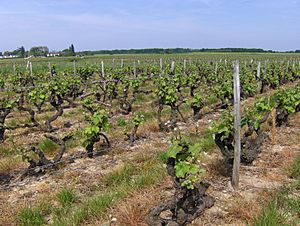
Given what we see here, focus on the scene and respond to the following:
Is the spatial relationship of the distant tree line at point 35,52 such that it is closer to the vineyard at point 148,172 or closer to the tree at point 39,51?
the tree at point 39,51

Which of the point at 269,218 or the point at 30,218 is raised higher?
the point at 269,218

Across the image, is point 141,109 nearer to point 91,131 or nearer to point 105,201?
point 91,131

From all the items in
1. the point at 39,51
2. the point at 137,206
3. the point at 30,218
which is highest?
the point at 39,51

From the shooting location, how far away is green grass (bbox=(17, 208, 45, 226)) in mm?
4258

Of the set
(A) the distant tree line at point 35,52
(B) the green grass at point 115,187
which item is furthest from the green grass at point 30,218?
(A) the distant tree line at point 35,52

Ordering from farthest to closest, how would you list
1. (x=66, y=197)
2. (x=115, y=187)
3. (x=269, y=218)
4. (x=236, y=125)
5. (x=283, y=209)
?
1. (x=115, y=187)
2. (x=236, y=125)
3. (x=66, y=197)
4. (x=283, y=209)
5. (x=269, y=218)

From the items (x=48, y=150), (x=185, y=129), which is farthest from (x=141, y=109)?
(x=48, y=150)

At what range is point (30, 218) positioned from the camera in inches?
170

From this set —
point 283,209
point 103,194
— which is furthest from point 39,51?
point 283,209

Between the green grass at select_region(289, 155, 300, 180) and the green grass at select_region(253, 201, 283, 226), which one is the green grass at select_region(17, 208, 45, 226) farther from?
the green grass at select_region(289, 155, 300, 180)

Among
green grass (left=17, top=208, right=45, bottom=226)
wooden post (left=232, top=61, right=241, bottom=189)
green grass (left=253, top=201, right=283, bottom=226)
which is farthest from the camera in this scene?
wooden post (left=232, top=61, right=241, bottom=189)

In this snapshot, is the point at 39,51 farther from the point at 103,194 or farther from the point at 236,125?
the point at 236,125

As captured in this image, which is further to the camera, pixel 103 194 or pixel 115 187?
pixel 115 187

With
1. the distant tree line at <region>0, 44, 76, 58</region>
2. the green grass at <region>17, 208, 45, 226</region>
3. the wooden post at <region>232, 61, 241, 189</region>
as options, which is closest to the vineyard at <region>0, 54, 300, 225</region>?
the green grass at <region>17, 208, 45, 226</region>
